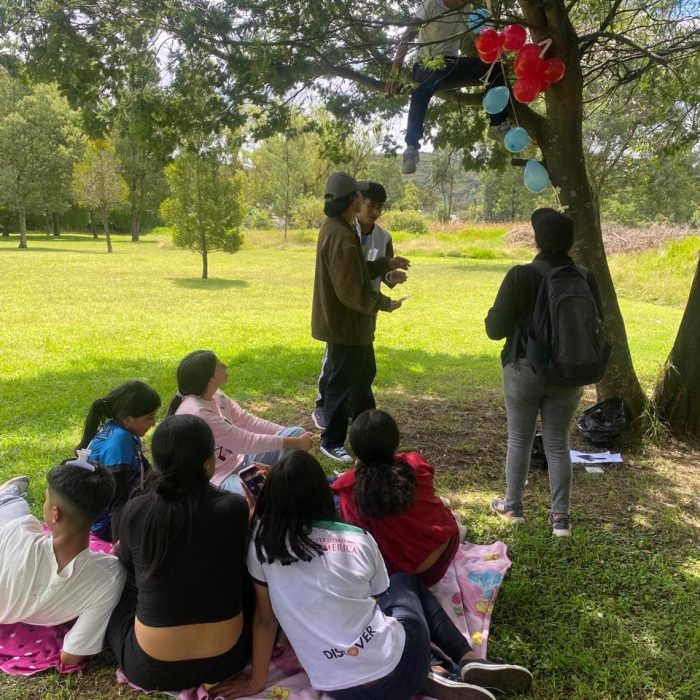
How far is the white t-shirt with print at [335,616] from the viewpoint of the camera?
187 centimetres

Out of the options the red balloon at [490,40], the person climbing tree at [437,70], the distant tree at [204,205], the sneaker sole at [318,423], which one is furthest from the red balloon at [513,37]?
the distant tree at [204,205]

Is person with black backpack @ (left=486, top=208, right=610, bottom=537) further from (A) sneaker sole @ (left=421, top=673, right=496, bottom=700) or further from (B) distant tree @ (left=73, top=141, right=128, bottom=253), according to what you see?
(B) distant tree @ (left=73, top=141, right=128, bottom=253)

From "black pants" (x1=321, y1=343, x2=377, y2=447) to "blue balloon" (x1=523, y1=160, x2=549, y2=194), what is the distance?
1586 mm

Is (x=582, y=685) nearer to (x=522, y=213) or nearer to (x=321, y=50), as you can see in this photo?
(x=321, y=50)

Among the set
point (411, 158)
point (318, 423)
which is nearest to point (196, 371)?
point (318, 423)

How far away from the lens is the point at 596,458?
4.19m

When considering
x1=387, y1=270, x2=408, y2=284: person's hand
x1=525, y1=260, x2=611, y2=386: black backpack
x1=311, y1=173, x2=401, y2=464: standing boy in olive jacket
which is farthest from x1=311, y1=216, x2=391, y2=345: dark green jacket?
x1=525, y1=260, x2=611, y2=386: black backpack

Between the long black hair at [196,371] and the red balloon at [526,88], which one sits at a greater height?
the red balloon at [526,88]

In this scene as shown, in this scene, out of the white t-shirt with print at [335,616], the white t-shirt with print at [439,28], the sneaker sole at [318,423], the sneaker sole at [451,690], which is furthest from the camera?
the sneaker sole at [318,423]

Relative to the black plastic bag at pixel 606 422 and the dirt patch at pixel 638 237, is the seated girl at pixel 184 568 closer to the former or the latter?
the black plastic bag at pixel 606 422

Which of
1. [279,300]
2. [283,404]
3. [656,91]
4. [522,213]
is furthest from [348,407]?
[522,213]

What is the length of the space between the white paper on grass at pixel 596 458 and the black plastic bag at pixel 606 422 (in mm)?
111

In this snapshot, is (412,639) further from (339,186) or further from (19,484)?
(339,186)

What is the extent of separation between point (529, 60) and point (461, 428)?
2.72 meters
